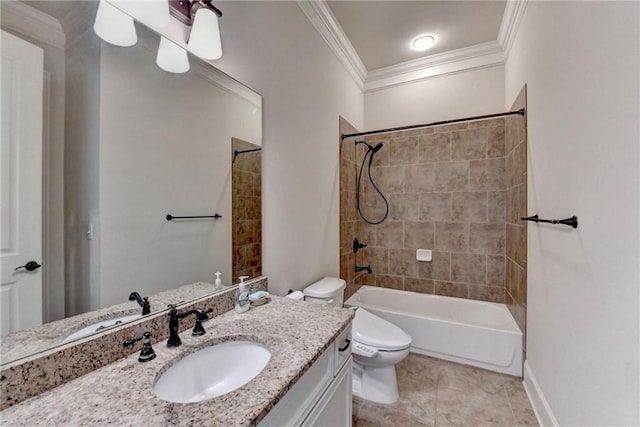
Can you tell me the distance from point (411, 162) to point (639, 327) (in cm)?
231

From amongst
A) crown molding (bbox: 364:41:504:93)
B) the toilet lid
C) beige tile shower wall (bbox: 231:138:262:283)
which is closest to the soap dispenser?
beige tile shower wall (bbox: 231:138:262:283)

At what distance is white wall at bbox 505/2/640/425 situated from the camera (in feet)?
2.71

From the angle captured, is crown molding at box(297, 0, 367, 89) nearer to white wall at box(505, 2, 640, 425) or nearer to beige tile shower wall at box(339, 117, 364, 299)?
beige tile shower wall at box(339, 117, 364, 299)

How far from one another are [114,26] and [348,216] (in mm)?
2220

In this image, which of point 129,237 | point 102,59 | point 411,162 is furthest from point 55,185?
point 411,162

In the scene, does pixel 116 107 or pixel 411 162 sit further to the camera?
pixel 411 162

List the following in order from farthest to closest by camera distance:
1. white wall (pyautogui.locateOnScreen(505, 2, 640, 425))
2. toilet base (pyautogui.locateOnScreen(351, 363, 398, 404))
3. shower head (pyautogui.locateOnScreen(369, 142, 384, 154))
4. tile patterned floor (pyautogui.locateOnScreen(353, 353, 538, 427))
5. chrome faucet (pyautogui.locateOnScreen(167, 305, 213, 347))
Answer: shower head (pyautogui.locateOnScreen(369, 142, 384, 154)), toilet base (pyautogui.locateOnScreen(351, 363, 398, 404)), tile patterned floor (pyautogui.locateOnScreen(353, 353, 538, 427)), chrome faucet (pyautogui.locateOnScreen(167, 305, 213, 347)), white wall (pyautogui.locateOnScreen(505, 2, 640, 425))

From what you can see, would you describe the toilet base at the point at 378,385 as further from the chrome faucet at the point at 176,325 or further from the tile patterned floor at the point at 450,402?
the chrome faucet at the point at 176,325

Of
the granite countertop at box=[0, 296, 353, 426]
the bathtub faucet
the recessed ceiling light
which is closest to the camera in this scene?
the granite countertop at box=[0, 296, 353, 426]

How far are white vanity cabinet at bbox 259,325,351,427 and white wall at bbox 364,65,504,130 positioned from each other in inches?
101

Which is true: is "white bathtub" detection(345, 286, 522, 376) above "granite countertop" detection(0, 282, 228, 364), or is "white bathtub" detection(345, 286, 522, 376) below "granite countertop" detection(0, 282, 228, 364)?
below

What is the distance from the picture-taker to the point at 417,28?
233 centimetres

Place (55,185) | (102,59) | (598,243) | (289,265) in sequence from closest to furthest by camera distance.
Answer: (55,185), (102,59), (598,243), (289,265)

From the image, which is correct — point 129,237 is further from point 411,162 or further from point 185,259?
point 411,162
